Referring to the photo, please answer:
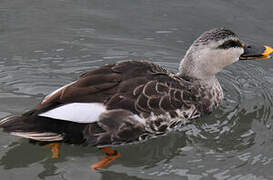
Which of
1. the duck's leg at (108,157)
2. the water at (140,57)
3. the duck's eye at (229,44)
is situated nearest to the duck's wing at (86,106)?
the duck's leg at (108,157)

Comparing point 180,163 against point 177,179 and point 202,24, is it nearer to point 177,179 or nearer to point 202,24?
point 177,179

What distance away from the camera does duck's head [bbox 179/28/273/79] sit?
21.0 feet

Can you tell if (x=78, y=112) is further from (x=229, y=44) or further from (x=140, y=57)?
(x=140, y=57)

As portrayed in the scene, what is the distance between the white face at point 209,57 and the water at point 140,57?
1.97 feet

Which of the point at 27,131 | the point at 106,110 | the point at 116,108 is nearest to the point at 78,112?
the point at 106,110

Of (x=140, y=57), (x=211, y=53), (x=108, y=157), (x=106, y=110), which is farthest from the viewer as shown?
(x=140, y=57)

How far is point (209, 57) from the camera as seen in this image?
648 cm

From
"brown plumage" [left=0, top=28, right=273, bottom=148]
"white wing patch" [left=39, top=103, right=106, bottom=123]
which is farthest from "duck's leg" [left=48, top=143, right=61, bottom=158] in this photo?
"white wing patch" [left=39, top=103, right=106, bottom=123]

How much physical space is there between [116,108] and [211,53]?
165cm

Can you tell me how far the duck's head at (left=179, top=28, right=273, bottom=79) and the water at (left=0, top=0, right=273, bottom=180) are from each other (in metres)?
0.62

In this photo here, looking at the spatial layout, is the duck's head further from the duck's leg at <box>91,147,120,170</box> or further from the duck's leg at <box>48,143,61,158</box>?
the duck's leg at <box>48,143,61,158</box>

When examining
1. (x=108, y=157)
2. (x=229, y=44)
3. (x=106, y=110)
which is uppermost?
(x=229, y=44)

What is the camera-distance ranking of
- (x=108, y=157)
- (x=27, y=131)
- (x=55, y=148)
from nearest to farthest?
(x=27, y=131) < (x=108, y=157) < (x=55, y=148)

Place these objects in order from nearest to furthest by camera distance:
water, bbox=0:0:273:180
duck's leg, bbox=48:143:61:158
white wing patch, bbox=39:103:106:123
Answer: white wing patch, bbox=39:103:106:123 → water, bbox=0:0:273:180 → duck's leg, bbox=48:143:61:158
